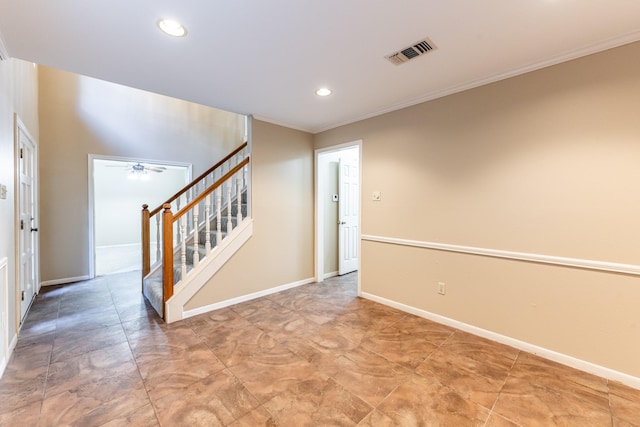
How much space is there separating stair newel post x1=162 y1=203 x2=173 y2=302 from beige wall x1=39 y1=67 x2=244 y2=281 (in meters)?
2.55

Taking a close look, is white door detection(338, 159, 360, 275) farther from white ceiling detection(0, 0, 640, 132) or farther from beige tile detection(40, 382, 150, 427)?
beige tile detection(40, 382, 150, 427)

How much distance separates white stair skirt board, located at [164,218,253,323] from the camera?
2762 millimetres

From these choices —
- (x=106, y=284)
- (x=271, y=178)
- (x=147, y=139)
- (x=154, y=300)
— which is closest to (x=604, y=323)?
(x=271, y=178)

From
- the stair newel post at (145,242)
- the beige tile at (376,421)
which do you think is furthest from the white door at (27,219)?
the beige tile at (376,421)

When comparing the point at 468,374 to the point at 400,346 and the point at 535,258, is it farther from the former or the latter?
the point at 535,258

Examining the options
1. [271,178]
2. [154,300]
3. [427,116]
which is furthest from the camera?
[271,178]

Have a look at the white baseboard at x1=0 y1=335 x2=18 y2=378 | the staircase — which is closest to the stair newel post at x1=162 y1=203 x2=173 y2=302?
the staircase

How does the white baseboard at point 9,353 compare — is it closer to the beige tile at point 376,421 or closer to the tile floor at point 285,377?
the tile floor at point 285,377

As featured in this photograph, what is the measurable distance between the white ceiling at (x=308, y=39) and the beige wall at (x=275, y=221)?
1084 millimetres

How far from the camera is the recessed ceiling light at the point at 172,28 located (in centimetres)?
163

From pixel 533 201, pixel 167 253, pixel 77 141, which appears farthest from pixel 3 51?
pixel 533 201

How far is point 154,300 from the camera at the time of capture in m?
3.03

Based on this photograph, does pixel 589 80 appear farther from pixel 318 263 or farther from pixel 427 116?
pixel 318 263

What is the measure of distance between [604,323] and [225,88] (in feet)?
12.1
